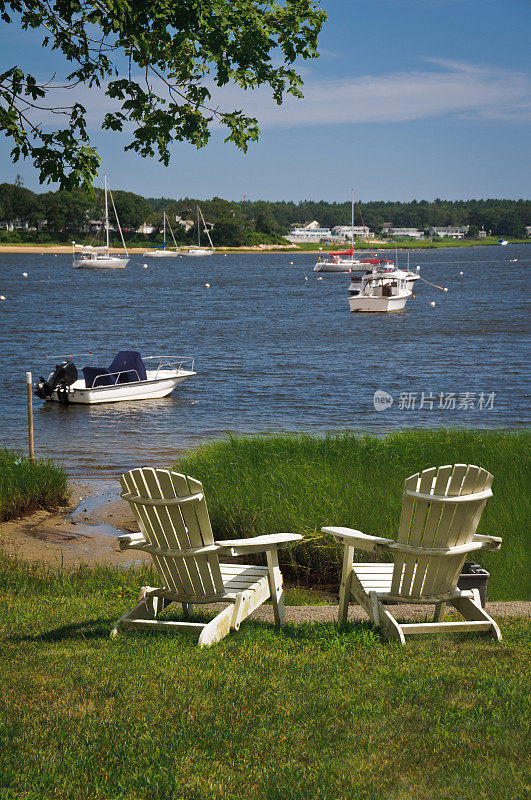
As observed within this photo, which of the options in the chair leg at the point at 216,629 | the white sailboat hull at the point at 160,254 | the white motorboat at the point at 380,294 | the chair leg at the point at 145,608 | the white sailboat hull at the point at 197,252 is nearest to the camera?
the chair leg at the point at 216,629

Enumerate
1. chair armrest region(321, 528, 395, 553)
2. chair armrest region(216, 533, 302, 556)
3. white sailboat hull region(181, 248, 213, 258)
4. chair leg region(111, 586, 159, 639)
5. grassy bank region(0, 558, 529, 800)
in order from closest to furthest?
grassy bank region(0, 558, 529, 800)
chair armrest region(321, 528, 395, 553)
chair armrest region(216, 533, 302, 556)
chair leg region(111, 586, 159, 639)
white sailboat hull region(181, 248, 213, 258)

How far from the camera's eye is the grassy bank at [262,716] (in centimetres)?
325

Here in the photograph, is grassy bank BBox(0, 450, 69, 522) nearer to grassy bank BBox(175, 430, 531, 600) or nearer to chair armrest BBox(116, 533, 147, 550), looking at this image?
grassy bank BBox(175, 430, 531, 600)

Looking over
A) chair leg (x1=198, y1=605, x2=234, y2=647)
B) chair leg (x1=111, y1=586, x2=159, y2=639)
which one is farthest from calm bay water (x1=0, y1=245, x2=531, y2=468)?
chair leg (x1=198, y1=605, x2=234, y2=647)

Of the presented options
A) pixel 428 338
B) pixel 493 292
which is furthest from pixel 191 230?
pixel 428 338

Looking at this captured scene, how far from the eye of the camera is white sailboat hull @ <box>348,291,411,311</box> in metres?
58.5

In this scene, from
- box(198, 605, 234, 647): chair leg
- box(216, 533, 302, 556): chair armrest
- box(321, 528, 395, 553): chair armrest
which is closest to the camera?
box(198, 605, 234, 647): chair leg

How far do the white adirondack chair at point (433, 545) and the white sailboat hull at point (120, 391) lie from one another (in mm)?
18196

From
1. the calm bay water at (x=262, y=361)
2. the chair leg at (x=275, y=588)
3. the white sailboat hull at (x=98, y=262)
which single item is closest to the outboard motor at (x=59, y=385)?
the calm bay water at (x=262, y=361)

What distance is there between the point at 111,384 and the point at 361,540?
61.8 ft

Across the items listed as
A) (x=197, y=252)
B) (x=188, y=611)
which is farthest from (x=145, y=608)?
(x=197, y=252)

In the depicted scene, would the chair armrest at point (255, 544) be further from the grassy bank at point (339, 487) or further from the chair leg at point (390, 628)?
the grassy bank at point (339, 487)

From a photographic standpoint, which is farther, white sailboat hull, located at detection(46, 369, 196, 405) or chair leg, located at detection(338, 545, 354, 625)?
white sailboat hull, located at detection(46, 369, 196, 405)

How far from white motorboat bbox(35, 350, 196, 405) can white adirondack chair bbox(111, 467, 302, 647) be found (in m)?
17.5
